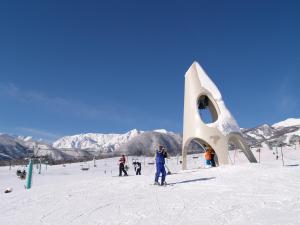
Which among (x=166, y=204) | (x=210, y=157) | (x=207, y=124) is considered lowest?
(x=166, y=204)

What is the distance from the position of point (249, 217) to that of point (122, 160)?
15483 millimetres

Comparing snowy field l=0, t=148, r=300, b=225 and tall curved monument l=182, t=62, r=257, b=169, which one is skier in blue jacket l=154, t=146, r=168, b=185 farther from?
tall curved monument l=182, t=62, r=257, b=169

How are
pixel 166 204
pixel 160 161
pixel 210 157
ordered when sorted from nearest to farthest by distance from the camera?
1. pixel 166 204
2. pixel 160 161
3. pixel 210 157

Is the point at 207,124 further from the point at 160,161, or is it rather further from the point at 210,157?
the point at 160,161

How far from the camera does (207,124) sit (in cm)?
2481

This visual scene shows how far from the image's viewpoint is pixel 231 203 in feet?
31.9

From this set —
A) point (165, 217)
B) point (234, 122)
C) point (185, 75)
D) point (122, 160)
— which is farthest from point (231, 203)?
point (185, 75)

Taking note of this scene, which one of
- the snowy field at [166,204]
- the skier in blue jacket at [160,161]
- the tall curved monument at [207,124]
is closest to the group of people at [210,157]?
the tall curved monument at [207,124]

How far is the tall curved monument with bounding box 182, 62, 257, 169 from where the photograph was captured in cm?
2414

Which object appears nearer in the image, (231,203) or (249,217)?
(249,217)

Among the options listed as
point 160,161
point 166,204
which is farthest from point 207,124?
point 166,204

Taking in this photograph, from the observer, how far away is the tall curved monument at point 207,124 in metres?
24.1

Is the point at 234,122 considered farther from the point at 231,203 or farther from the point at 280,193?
the point at 231,203

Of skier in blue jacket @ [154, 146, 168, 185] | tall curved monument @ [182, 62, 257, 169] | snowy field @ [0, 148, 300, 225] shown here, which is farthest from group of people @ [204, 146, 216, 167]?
skier in blue jacket @ [154, 146, 168, 185]
